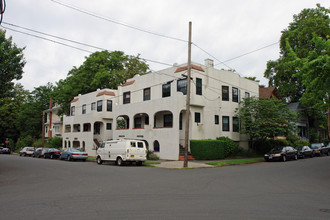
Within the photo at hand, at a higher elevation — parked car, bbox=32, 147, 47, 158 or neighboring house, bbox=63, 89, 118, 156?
neighboring house, bbox=63, 89, 118, 156

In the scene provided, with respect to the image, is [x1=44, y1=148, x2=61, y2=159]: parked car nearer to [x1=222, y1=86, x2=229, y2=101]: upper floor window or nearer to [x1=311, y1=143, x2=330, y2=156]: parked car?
[x1=222, y1=86, x2=229, y2=101]: upper floor window

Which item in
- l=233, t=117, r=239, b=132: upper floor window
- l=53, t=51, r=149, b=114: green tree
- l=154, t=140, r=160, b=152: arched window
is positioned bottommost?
l=154, t=140, r=160, b=152: arched window

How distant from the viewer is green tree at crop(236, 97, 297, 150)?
28.2 meters

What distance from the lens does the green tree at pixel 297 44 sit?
38312 mm

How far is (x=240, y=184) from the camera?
37.1 ft

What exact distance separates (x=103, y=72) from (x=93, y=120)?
772 centimetres

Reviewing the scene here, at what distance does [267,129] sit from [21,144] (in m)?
50.8

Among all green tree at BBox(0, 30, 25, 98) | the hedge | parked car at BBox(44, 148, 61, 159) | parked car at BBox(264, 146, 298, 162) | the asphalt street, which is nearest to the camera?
the asphalt street

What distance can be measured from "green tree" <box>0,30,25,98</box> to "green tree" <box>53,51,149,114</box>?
22032 mm

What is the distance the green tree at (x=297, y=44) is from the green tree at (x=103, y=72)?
21.7 m

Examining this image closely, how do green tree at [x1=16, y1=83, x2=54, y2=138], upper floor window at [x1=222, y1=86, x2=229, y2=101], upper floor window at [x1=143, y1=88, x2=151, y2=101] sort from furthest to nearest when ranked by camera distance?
green tree at [x1=16, y1=83, x2=54, y2=138] < upper floor window at [x1=143, y1=88, x2=151, y2=101] < upper floor window at [x1=222, y1=86, x2=229, y2=101]

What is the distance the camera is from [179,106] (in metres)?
25.8

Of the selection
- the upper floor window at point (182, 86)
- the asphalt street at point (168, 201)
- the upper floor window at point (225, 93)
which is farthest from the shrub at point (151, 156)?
the asphalt street at point (168, 201)

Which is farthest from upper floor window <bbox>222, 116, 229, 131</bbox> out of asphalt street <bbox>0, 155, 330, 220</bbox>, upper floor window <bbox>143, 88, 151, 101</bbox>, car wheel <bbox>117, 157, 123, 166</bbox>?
asphalt street <bbox>0, 155, 330, 220</bbox>
